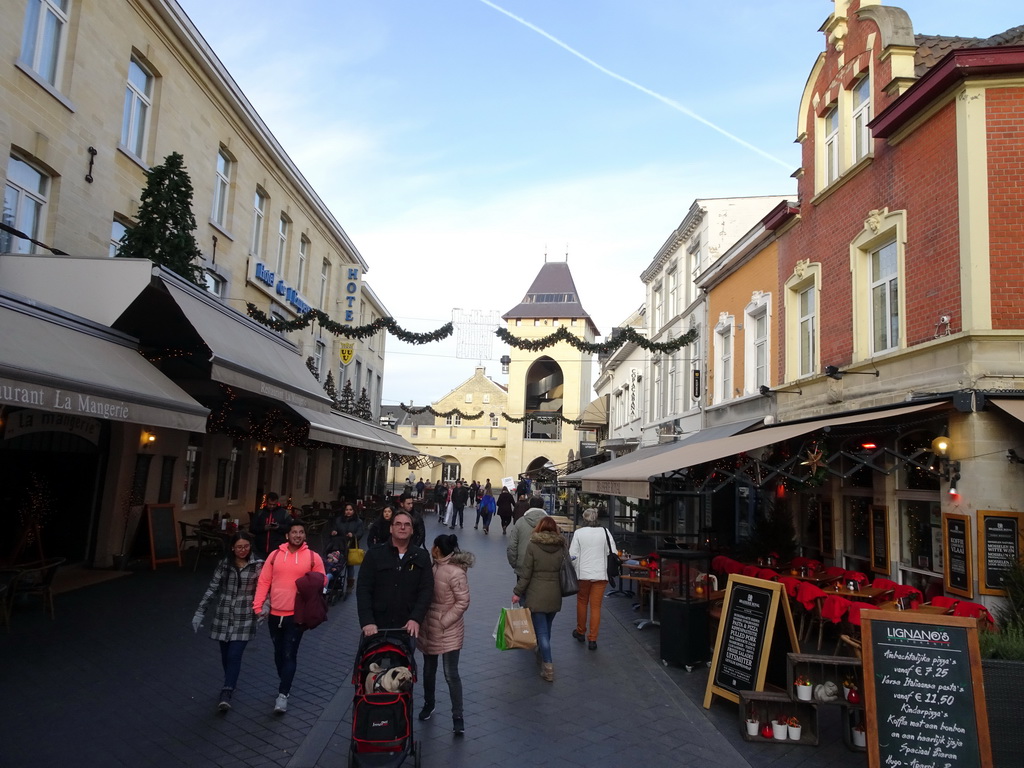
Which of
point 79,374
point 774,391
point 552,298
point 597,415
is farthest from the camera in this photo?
point 552,298

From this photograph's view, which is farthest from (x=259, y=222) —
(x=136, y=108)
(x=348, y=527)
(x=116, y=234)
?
(x=348, y=527)

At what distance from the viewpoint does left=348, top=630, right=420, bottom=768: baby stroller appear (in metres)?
4.55

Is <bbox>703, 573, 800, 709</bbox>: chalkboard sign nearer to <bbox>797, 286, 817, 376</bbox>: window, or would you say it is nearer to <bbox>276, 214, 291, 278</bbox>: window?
<bbox>797, 286, 817, 376</bbox>: window

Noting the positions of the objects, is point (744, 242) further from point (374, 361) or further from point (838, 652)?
point (374, 361)

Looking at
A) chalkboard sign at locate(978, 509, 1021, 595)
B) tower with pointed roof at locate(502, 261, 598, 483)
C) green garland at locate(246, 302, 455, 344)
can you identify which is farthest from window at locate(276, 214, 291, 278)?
tower with pointed roof at locate(502, 261, 598, 483)

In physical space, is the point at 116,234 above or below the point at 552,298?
below

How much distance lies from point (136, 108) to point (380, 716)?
42.9 ft

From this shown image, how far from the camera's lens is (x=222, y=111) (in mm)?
16891

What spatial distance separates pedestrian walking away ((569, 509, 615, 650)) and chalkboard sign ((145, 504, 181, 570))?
25.2ft

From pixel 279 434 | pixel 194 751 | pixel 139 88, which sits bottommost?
pixel 194 751

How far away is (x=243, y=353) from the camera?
36.2ft

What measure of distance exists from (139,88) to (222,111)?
10.9 ft

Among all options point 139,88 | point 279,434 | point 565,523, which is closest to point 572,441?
point 565,523

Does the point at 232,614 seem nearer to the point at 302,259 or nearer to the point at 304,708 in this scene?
the point at 304,708
